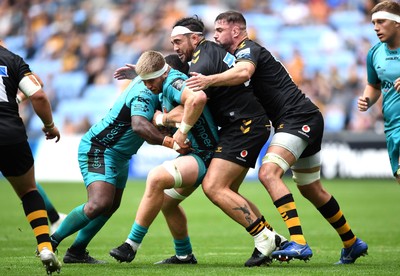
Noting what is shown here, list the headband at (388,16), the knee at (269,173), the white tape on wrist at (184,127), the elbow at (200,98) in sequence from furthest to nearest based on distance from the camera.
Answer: the headband at (388,16) → the knee at (269,173) → the white tape on wrist at (184,127) → the elbow at (200,98)

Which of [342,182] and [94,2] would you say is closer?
[342,182]

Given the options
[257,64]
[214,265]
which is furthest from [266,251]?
[257,64]

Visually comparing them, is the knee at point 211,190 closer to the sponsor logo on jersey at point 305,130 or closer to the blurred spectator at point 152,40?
the sponsor logo on jersey at point 305,130

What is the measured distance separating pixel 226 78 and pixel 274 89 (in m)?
0.86

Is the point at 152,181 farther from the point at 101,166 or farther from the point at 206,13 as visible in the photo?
the point at 206,13

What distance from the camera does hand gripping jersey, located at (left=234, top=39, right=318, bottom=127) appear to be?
8.77 m

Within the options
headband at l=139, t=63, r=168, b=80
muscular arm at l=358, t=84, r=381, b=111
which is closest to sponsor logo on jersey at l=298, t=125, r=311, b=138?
muscular arm at l=358, t=84, r=381, b=111

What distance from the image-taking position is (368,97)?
923 cm

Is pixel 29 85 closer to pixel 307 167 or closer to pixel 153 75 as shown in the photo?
pixel 153 75

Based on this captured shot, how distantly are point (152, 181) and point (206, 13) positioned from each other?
64.5 feet

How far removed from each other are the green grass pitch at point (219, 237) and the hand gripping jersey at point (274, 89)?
1.69 meters

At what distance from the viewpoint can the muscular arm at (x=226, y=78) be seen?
8.08 meters

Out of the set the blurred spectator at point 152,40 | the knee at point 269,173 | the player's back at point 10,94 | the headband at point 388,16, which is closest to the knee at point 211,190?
the knee at point 269,173

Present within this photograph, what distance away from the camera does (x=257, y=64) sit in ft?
28.7
